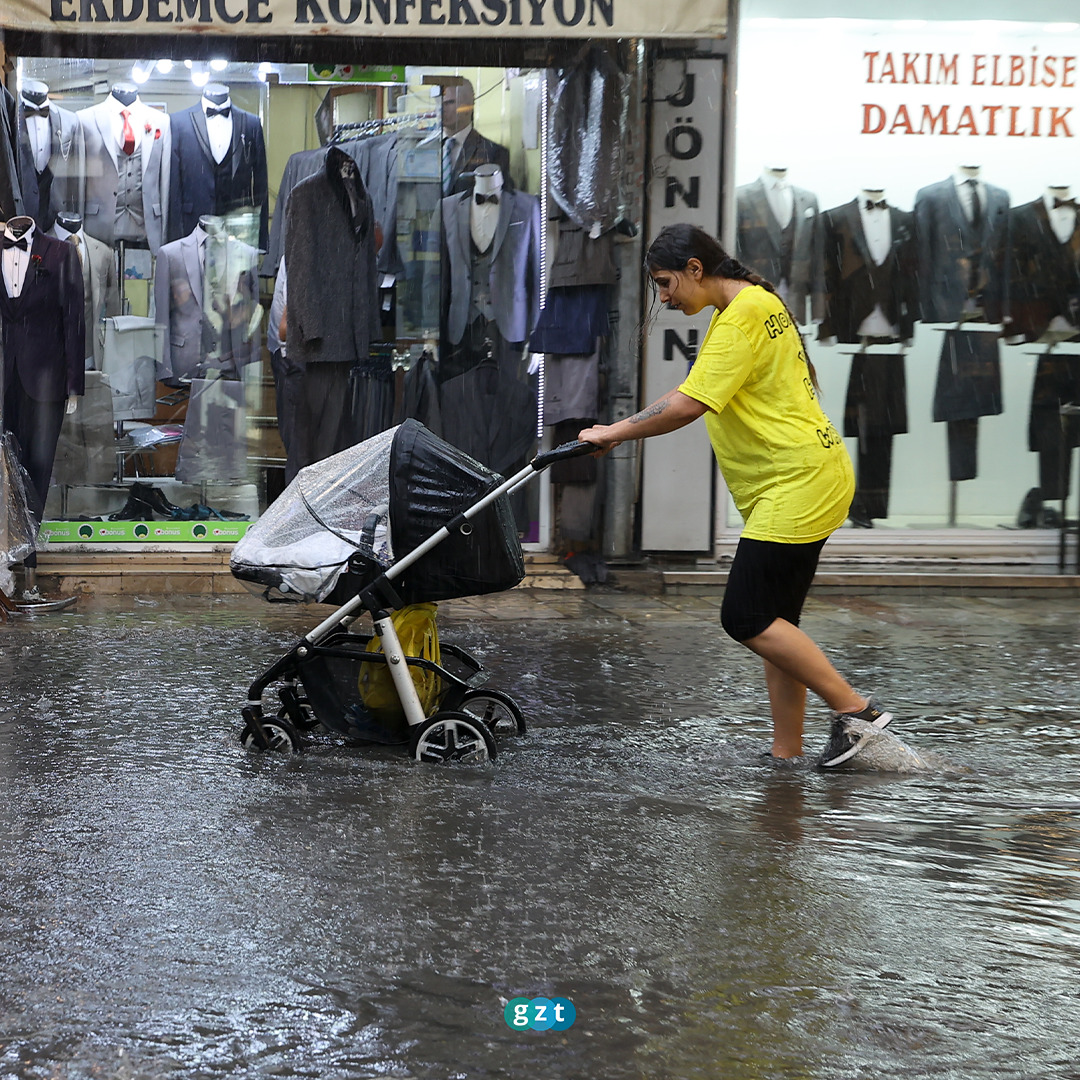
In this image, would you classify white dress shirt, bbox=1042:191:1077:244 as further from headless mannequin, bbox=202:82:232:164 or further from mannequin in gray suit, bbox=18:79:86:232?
mannequin in gray suit, bbox=18:79:86:232

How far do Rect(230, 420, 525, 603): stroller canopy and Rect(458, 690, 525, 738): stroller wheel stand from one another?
1.39 ft

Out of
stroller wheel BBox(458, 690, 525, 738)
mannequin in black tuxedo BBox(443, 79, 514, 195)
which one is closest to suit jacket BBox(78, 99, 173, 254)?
mannequin in black tuxedo BBox(443, 79, 514, 195)

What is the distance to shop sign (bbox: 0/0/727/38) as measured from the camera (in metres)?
7.86

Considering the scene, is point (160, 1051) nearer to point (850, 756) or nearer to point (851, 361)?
point (850, 756)

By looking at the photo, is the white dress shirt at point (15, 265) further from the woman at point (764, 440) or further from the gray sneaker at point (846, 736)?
the gray sneaker at point (846, 736)

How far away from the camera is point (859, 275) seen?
9.52 meters

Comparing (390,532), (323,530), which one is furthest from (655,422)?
(323,530)

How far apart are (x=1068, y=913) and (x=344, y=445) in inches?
257

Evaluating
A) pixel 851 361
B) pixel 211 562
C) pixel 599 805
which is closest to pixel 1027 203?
pixel 851 361

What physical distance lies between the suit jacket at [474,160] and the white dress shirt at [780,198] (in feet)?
5.76

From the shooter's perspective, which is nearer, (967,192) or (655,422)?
(655,422)

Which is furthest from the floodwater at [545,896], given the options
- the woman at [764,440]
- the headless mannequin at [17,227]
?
the headless mannequin at [17,227]

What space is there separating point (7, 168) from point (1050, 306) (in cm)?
686

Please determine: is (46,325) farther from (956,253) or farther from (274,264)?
(956,253)
